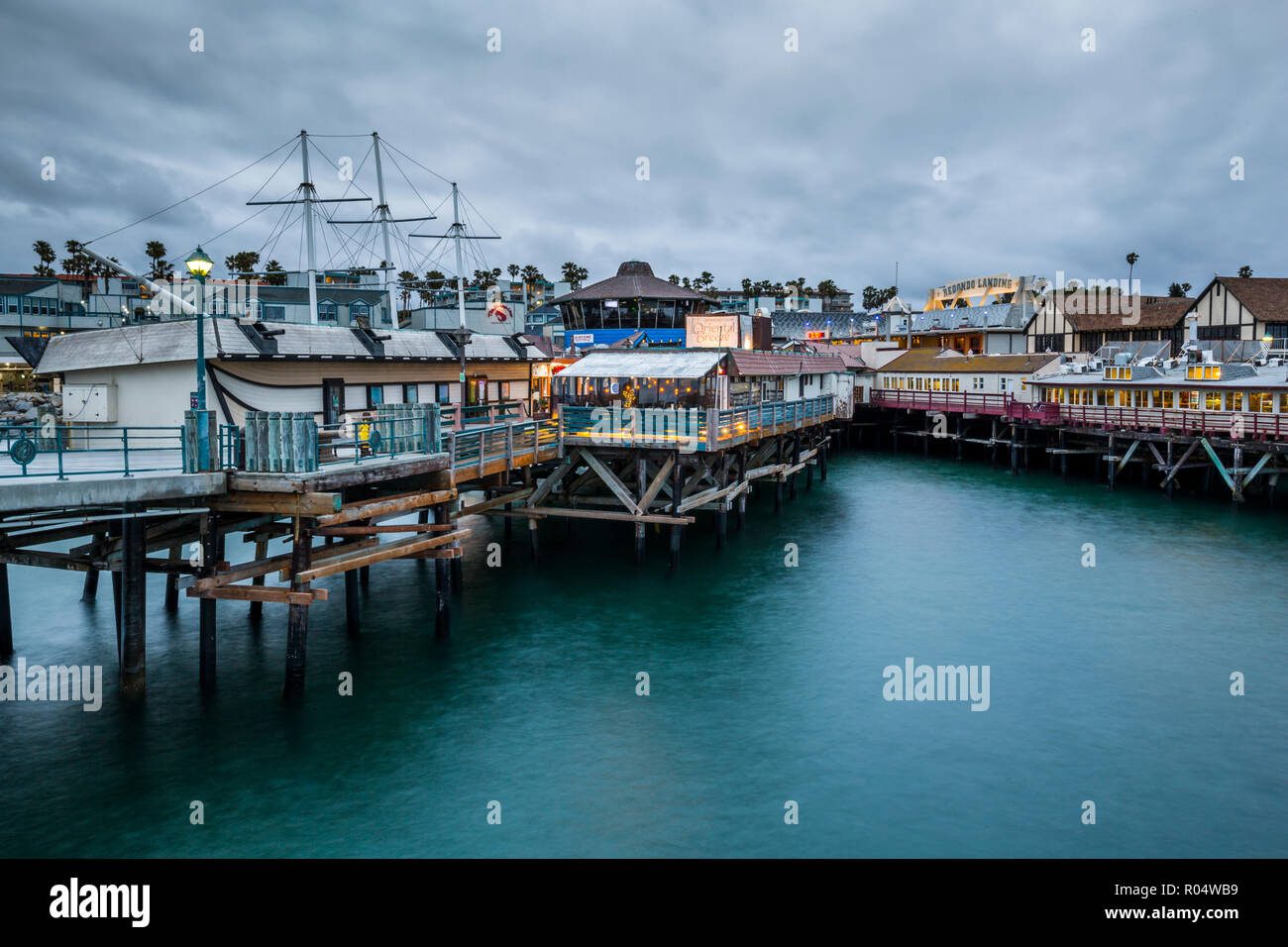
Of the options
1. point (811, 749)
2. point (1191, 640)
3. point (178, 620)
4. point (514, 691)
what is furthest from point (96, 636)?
point (1191, 640)

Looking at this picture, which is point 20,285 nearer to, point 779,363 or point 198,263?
point 779,363

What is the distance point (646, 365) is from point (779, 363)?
50.6ft

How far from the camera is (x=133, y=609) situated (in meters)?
18.4

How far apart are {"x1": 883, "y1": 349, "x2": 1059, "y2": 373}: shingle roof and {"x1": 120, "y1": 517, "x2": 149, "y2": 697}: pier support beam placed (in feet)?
215

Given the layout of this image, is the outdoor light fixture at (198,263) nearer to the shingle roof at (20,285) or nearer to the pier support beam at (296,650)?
the pier support beam at (296,650)

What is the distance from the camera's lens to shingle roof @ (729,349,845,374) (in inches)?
1651

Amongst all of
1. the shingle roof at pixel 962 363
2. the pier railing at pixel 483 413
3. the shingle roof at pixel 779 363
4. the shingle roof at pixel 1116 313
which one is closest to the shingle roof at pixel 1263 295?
the shingle roof at pixel 1116 313

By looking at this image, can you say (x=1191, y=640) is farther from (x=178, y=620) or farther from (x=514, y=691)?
(x=178, y=620)

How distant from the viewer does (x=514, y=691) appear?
20594mm

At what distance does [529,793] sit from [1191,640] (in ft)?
63.8

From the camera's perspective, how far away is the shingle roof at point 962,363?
69.4m

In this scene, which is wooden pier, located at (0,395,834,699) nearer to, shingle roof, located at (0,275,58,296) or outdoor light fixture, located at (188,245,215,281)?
outdoor light fixture, located at (188,245,215,281)

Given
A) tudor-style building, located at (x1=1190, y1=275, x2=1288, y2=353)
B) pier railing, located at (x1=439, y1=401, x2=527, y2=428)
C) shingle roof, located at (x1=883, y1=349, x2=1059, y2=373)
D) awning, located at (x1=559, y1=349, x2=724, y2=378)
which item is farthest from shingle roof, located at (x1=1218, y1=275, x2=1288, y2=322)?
pier railing, located at (x1=439, y1=401, x2=527, y2=428)
